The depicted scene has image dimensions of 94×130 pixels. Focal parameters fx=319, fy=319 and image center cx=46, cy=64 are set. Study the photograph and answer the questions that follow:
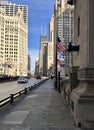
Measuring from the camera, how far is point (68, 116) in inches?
538

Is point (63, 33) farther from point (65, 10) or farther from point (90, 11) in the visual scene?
point (90, 11)

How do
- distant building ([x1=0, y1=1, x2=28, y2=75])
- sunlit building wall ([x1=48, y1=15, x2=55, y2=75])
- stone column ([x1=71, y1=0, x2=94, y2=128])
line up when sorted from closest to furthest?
stone column ([x1=71, y1=0, x2=94, y2=128]), sunlit building wall ([x1=48, y1=15, x2=55, y2=75]), distant building ([x1=0, y1=1, x2=28, y2=75])

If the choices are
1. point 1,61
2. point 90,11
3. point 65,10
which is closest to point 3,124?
point 90,11

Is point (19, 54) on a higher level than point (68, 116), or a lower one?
higher

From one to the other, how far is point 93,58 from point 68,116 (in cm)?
338

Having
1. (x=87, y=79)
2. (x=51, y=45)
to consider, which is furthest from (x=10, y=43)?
(x=87, y=79)

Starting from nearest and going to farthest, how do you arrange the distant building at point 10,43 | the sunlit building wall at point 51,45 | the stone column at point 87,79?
1. the stone column at point 87,79
2. the sunlit building wall at point 51,45
3. the distant building at point 10,43

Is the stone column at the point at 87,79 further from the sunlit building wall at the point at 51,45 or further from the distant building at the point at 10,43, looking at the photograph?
the distant building at the point at 10,43

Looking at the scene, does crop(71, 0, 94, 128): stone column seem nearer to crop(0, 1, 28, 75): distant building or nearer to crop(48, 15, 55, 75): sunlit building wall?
crop(48, 15, 55, 75): sunlit building wall

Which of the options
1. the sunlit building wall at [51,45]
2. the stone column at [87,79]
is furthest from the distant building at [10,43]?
the stone column at [87,79]

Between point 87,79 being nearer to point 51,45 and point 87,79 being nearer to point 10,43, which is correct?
point 51,45

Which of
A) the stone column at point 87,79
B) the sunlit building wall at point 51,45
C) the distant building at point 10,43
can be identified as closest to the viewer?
the stone column at point 87,79

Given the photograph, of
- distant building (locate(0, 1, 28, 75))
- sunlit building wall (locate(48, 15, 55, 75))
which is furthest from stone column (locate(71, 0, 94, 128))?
distant building (locate(0, 1, 28, 75))

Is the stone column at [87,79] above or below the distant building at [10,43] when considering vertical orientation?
below
